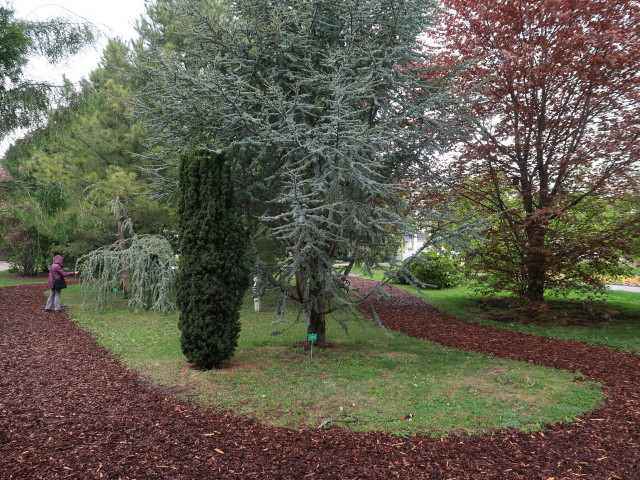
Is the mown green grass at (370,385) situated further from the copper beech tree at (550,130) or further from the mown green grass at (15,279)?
the mown green grass at (15,279)

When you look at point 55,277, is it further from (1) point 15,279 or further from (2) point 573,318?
(2) point 573,318

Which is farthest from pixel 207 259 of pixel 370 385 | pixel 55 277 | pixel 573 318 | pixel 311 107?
pixel 573 318

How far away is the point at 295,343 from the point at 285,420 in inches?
114

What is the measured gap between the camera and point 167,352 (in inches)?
230

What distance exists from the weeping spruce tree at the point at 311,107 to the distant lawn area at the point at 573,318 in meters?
2.13

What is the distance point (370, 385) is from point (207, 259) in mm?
2316

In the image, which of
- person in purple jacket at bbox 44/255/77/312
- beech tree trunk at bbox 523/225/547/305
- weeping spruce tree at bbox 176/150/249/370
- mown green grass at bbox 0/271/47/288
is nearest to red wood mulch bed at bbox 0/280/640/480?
weeping spruce tree at bbox 176/150/249/370

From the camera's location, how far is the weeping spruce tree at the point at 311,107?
4691 millimetres

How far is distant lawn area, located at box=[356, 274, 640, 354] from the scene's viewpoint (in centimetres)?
736

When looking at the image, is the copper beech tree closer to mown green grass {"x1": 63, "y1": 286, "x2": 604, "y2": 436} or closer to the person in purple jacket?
mown green grass {"x1": 63, "y1": 286, "x2": 604, "y2": 436}

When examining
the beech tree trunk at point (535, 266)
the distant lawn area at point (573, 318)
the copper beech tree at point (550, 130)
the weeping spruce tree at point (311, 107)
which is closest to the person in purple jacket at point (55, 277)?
the weeping spruce tree at point (311, 107)

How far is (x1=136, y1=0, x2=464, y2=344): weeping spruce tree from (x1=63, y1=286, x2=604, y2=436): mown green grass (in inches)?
34.2

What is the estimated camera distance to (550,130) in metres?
8.14

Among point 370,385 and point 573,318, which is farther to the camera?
point 573,318
